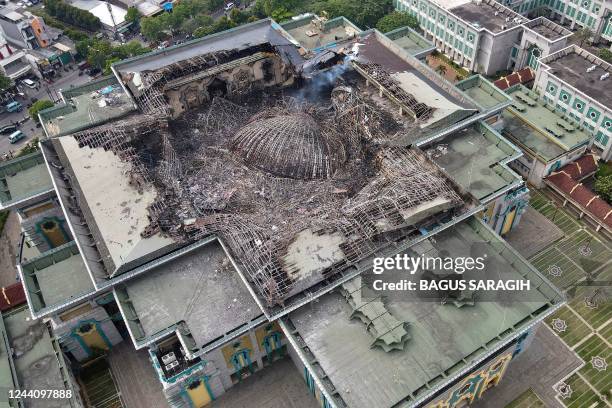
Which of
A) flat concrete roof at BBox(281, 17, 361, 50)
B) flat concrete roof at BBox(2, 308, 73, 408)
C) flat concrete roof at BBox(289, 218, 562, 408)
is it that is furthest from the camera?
flat concrete roof at BBox(281, 17, 361, 50)

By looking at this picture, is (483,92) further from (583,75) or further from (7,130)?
(7,130)

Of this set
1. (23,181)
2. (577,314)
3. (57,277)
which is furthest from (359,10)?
(57,277)

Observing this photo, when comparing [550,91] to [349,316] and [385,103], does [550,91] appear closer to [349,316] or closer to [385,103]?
[385,103]

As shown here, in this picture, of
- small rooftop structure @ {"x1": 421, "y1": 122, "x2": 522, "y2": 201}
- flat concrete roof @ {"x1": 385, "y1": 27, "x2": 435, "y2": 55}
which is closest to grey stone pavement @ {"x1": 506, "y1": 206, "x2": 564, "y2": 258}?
small rooftop structure @ {"x1": 421, "y1": 122, "x2": 522, "y2": 201}

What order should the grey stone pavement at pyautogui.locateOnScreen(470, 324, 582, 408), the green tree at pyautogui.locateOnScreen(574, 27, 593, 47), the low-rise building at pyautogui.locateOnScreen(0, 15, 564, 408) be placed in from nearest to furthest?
the low-rise building at pyautogui.locateOnScreen(0, 15, 564, 408) → the grey stone pavement at pyautogui.locateOnScreen(470, 324, 582, 408) → the green tree at pyautogui.locateOnScreen(574, 27, 593, 47)

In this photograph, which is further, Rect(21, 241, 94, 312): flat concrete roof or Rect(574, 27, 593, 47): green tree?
Rect(574, 27, 593, 47): green tree

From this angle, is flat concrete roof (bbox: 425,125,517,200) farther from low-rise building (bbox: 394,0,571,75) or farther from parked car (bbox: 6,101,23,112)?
parked car (bbox: 6,101,23,112)
